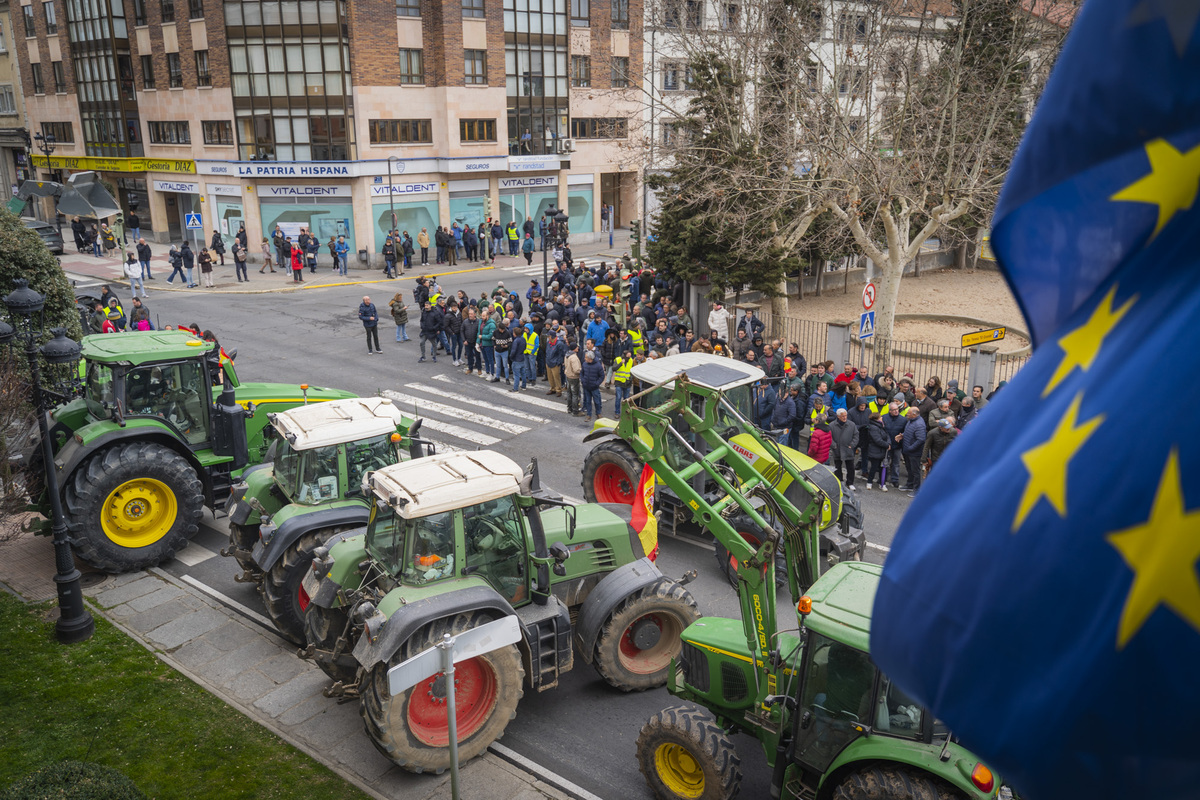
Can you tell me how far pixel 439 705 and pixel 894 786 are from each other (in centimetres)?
441

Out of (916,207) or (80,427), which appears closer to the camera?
(80,427)

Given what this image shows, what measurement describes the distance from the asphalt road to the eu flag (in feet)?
21.7

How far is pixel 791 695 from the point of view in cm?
738

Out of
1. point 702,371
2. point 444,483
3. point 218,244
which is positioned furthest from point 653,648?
point 218,244

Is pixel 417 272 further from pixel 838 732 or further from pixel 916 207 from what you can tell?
pixel 838 732

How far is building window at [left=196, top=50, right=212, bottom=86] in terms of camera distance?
4122cm

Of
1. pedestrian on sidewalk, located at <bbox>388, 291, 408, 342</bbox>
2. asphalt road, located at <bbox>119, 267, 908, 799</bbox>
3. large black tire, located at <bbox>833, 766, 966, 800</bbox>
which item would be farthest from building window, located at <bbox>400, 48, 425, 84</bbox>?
large black tire, located at <bbox>833, 766, 966, 800</bbox>

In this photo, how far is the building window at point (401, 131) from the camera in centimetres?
4069

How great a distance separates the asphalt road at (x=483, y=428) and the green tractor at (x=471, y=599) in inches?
22.4

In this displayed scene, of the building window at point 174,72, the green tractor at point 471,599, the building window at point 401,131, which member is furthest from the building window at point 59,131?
the green tractor at point 471,599

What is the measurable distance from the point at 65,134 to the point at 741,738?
56.9 meters

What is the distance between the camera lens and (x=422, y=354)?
82.3ft

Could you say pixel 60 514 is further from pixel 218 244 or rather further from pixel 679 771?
pixel 218 244

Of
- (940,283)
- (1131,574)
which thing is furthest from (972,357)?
(940,283)
